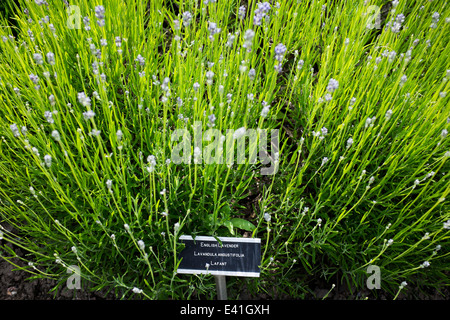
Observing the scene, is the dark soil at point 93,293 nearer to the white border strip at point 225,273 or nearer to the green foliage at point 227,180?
the green foliage at point 227,180

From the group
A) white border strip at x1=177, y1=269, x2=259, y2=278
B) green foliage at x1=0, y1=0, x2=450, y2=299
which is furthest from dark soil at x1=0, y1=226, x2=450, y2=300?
white border strip at x1=177, y1=269, x2=259, y2=278

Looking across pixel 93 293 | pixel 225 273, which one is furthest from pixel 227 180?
pixel 93 293

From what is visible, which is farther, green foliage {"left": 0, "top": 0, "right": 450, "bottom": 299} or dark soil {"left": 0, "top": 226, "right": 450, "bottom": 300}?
dark soil {"left": 0, "top": 226, "right": 450, "bottom": 300}

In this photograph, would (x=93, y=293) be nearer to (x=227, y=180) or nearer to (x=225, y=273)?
(x=225, y=273)

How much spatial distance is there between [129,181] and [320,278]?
1007 millimetres

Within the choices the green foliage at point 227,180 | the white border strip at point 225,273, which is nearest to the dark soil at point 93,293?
the green foliage at point 227,180

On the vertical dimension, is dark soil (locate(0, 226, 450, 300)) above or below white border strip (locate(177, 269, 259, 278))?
below

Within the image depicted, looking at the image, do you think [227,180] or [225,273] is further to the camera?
[227,180]

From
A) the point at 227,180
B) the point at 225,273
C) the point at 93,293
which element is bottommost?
the point at 93,293

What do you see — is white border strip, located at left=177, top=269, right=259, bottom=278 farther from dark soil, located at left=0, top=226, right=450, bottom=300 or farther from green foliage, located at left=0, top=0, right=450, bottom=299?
dark soil, located at left=0, top=226, right=450, bottom=300

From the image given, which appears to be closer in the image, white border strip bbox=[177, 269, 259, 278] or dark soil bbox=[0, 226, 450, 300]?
white border strip bbox=[177, 269, 259, 278]
